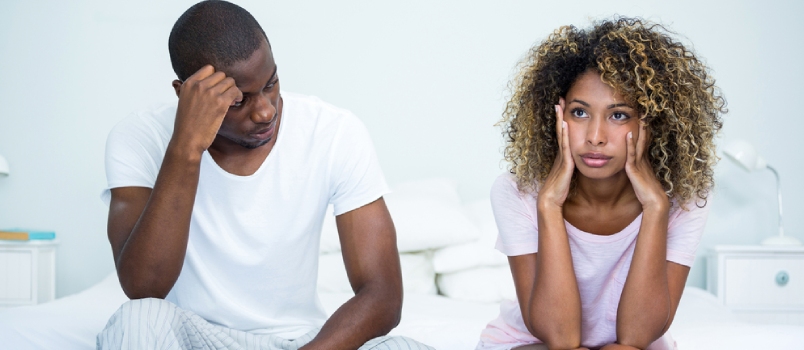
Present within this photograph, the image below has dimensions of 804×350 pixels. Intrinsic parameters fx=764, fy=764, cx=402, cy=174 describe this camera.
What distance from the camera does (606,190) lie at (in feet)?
5.28

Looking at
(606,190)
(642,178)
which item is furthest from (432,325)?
(642,178)

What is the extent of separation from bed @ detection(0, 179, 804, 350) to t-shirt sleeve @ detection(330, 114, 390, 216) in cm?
58

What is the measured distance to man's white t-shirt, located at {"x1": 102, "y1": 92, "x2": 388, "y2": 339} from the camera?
1541mm

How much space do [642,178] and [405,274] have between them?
139cm

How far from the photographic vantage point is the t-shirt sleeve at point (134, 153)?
152 centimetres

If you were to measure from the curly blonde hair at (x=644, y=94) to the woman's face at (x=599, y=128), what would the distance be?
21 mm

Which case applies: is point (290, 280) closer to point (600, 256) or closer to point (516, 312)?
point (516, 312)

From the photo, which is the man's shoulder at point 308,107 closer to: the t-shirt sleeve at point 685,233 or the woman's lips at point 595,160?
the woman's lips at point 595,160

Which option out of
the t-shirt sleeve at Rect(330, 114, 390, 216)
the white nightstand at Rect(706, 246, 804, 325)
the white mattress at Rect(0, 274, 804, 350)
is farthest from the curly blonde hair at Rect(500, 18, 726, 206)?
the white nightstand at Rect(706, 246, 804, 325)

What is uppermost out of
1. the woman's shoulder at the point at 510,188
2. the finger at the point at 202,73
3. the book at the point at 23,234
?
the finger at the point at 202,73

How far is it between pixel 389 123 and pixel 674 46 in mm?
1880

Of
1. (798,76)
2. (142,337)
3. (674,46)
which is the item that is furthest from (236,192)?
(798,76)

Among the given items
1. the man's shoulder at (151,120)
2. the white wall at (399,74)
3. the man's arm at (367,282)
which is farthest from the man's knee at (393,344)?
the white wall at (399,74)

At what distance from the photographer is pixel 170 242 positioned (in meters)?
1.39
